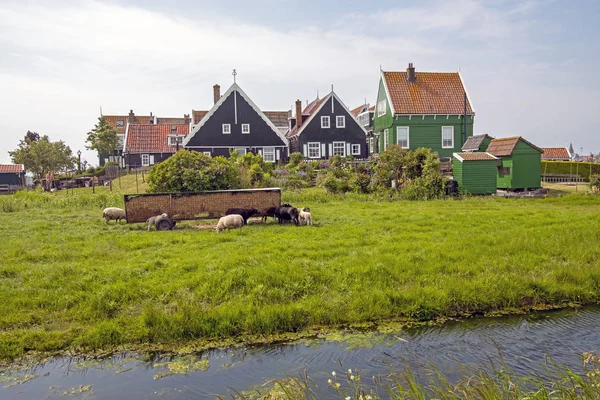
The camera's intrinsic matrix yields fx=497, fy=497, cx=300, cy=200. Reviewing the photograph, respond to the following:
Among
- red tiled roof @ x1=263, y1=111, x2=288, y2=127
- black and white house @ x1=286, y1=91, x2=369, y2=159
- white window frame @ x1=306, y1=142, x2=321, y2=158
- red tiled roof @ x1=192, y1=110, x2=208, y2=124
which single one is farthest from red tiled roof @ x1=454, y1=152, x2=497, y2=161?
red tiled roof @ x1=263, y1=111, x2=288, y2=127

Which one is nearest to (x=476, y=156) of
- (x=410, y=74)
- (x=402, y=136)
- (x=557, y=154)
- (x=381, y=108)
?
(x=402, y=136)

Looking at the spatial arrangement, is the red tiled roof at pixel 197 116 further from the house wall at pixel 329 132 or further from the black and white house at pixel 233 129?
the house wall at pixel 329 132

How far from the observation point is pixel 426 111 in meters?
37.6

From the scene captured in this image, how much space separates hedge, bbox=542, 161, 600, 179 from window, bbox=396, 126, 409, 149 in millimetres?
9641

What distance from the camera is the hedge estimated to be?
31688 mm

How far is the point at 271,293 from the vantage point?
9078mm

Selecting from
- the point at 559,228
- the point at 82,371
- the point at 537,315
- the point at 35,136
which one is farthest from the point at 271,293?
the point at 35,136

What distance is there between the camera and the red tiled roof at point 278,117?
195 ft

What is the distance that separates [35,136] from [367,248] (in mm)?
75587

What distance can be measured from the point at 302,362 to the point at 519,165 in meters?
21.6

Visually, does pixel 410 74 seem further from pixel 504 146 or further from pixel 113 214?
pixel 113 214

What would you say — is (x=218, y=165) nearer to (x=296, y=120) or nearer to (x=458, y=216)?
(x=458, y=216)

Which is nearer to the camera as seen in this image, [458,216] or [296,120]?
[458,216]

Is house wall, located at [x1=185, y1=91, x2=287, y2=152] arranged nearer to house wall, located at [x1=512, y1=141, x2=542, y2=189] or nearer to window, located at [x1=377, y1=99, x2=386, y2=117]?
window, located at [x1=377, y1=99, x2=386, y2=117]
